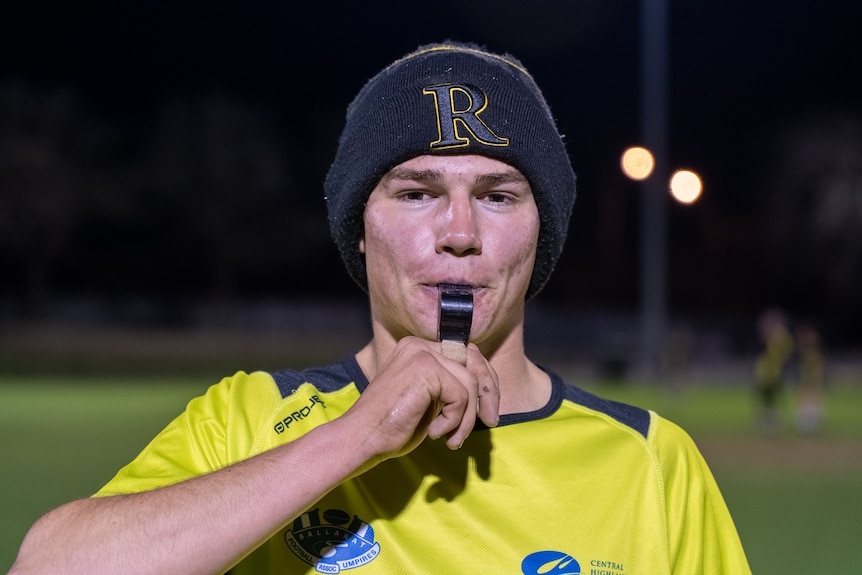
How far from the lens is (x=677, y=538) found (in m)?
2.28

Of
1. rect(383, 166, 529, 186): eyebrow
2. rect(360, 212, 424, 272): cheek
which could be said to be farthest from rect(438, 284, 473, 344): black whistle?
rect(383, 166, 529, 186): eyebrow

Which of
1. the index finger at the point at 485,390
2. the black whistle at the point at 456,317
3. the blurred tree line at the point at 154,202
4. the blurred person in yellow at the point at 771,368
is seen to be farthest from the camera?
the blurred tree line at the point at 154,202

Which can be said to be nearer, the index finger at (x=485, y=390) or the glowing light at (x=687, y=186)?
the index finger at (x=485, y=390)

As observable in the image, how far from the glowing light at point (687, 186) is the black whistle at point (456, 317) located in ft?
2.50

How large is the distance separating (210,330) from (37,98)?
1229 cm

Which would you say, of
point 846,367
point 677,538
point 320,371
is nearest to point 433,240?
point 320,371

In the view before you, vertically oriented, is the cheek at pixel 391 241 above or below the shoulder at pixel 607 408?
above

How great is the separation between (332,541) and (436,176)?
915 mm

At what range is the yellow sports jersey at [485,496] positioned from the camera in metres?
2.19

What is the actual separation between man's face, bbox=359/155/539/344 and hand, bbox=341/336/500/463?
30 centimetres

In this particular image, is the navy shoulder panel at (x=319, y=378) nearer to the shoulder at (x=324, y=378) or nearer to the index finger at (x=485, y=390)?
the shoulder at (x=324, y=378)

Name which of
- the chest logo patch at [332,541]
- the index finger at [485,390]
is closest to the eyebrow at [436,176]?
the index finger at [485,390]

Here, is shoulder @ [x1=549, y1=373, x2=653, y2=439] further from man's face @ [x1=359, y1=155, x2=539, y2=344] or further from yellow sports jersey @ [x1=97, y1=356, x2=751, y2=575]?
man's face @ [x1=359, y1=155, x2=539, y2=344]

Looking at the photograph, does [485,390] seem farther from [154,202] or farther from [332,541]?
[154,202]
